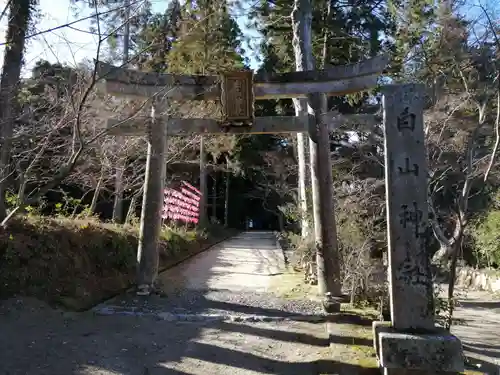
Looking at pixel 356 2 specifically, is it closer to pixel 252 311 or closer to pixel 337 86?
pixel 337 86

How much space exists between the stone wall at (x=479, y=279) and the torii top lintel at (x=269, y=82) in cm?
777

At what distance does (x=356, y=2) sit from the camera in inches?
634

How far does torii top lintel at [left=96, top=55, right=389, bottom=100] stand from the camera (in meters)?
6.78

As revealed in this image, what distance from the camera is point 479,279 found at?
12.3m

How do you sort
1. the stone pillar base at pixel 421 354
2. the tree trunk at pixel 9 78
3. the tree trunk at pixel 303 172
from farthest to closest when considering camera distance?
the tree trunk at pixel 303 172 < the tree trunk at pixel 9 78 < the stone pillar base at pixel 421 354

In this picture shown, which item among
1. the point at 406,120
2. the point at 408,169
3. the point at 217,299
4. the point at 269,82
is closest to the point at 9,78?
the point at 269,82

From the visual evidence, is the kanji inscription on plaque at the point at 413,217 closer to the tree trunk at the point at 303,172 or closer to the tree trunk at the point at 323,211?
the tree trunk at the point at 323,211

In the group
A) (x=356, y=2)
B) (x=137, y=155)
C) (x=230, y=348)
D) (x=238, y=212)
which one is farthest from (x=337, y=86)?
(x=238, y=212)

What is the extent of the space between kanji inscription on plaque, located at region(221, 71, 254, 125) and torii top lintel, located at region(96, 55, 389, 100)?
19 centimetres

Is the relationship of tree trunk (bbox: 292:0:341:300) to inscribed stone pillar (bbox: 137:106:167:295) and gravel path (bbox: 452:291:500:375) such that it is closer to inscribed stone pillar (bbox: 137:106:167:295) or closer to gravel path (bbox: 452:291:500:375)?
gravel path (bbox: 452:291:500:375)

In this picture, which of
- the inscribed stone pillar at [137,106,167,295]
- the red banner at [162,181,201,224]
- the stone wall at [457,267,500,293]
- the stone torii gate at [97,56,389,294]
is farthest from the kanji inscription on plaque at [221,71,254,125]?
the stone wall at [457,267,500,293]

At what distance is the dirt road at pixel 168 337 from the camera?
412 cm

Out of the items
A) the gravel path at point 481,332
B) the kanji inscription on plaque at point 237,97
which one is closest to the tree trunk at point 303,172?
the kanji inscription on plaque at point 237,97

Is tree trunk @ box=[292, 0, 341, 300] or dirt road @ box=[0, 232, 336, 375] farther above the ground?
tree trunk @ box=[292, 0, 341, 300]
